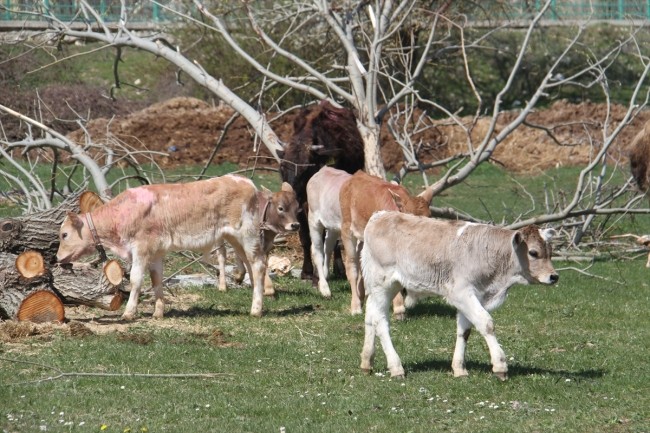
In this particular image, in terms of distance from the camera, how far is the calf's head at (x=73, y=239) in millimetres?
13211

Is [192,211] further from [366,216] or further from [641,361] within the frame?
[641,361]

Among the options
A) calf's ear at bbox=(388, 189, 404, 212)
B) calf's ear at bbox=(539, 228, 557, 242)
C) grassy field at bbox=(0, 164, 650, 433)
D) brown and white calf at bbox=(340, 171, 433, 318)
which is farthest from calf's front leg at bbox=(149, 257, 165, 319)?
calf's ear at bbox=(539, 228, 557, 242)

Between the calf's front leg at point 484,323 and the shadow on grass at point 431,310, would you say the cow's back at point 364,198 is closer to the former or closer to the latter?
the shadow on grass at point 431,310

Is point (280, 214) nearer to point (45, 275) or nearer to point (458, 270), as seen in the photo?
point (45, 275)

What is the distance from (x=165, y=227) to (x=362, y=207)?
219 cm

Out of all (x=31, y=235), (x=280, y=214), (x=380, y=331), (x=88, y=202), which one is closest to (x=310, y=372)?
(x=380, y=331)

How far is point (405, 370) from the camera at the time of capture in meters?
10.7

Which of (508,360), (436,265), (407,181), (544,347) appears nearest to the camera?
(436,265)

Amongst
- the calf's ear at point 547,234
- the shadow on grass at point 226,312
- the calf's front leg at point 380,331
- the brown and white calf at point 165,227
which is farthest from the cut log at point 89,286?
the calf's ear at point 547,234

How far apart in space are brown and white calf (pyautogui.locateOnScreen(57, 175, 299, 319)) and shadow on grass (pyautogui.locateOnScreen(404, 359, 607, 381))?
3.21 metres

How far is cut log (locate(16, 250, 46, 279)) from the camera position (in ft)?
42.6

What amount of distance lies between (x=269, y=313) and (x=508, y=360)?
11.7 feet

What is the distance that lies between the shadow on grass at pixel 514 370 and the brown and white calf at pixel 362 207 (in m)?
2.19

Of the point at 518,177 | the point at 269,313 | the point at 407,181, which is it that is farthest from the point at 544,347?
the point at 518,177
